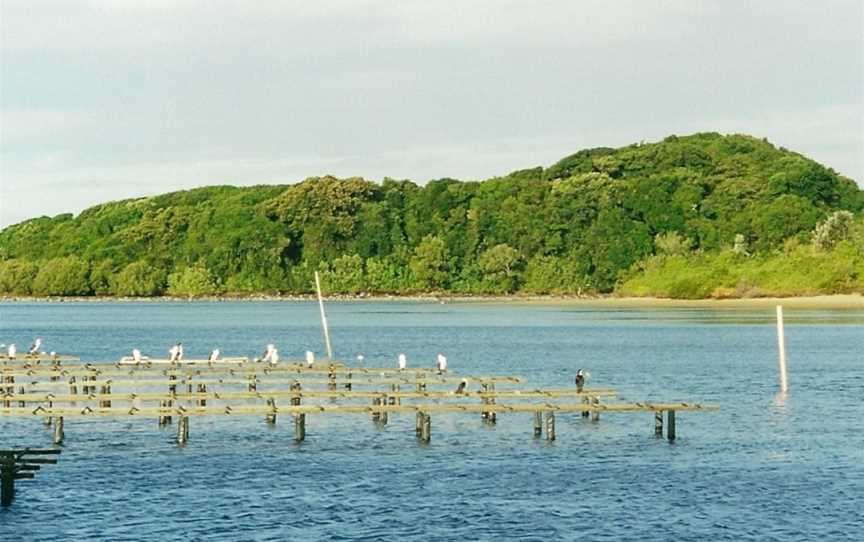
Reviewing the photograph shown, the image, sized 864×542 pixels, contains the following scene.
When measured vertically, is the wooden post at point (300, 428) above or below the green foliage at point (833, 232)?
below

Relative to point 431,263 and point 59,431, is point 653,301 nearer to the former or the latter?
point 431,263

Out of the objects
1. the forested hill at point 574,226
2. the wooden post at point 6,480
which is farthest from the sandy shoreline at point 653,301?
the wooden post at point 6,480

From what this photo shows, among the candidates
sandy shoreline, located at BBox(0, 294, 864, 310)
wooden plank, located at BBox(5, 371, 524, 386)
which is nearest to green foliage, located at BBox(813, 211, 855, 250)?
sandy shoreline, located at BBox(0, 294, 864, 310)

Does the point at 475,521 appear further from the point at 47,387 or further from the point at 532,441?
the point at 47,387

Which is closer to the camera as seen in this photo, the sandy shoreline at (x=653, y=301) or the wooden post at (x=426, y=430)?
the wooden post at (x=426, y=430)

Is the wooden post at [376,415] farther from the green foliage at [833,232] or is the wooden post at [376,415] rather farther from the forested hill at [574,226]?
the green foliage at [833,232]

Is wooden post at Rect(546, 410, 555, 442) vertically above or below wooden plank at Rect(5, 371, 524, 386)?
below

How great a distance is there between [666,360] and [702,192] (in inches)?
4423

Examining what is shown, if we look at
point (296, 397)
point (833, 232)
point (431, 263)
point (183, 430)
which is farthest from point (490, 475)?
point (431, 263)

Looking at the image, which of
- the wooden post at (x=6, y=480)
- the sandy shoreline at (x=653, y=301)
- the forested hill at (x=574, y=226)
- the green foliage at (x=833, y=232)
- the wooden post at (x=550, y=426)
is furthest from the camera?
the forested hill at (x=574, y=226)

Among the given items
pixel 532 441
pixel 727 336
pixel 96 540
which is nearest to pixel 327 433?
pixel 532 441

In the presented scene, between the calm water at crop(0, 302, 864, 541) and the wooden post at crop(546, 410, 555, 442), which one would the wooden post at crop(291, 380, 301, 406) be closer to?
the calm water at crop(0, 302, 864, 541)

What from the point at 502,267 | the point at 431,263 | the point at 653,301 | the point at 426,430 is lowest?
the point at 426,430

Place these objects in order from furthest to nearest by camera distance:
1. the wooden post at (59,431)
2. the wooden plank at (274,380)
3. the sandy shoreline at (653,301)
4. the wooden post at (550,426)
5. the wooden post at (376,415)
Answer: the sandy shoreline at (653,301), the wooden plank at (274,380), the wooden post at (376,415), the wooden post at (550,426), the wooden post at (59,431)
